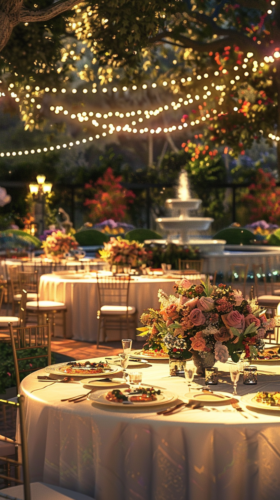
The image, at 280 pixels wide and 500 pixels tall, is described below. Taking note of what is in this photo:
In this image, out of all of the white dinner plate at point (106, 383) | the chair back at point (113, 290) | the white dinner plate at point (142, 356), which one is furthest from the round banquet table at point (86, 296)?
the white dinner plate at point (106, 383)

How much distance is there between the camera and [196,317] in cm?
338

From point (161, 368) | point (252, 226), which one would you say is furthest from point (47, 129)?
point (161, 368)

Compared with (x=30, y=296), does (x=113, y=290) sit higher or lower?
higher

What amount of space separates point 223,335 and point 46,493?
3.55 ft

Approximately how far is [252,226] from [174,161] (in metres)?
8.85

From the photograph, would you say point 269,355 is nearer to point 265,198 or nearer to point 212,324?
point 212,324

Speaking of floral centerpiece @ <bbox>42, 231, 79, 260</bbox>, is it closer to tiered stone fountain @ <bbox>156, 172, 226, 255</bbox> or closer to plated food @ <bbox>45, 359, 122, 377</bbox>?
tiered stone fountain @ <bbox>156, 172, 226, 255</bbox>

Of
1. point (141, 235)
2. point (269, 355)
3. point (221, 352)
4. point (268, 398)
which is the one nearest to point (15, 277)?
point (269, 355)

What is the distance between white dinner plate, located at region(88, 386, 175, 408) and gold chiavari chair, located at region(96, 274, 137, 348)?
17.3 ft

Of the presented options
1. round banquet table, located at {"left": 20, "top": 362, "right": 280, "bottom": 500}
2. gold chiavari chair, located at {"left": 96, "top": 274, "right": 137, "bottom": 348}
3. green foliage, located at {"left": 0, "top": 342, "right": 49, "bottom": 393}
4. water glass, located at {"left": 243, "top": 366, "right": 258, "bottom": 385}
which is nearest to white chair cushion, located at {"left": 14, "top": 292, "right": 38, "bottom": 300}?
gold chiavari chair, located at {"left": 96, "top": 274, "right": 137, "bottom": 348}

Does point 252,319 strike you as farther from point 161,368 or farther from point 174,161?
point 174,161

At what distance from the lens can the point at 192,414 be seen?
117 inches

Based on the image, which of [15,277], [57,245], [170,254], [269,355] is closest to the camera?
[269,355]

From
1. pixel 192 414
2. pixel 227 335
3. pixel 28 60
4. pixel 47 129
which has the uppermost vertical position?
pixel 47 129
